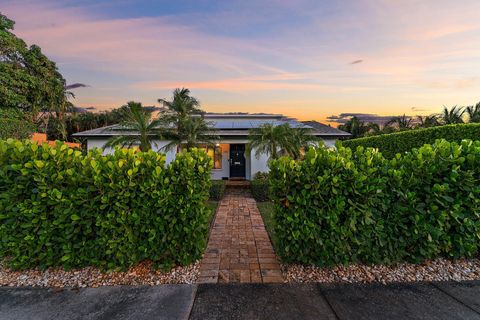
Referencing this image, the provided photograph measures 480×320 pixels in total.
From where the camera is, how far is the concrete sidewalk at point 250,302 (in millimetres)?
2350

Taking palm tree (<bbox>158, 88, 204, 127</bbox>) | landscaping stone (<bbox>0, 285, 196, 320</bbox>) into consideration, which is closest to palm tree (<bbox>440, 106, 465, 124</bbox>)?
palm tree (<bbox>158, 88, 204, 127</bbox>)

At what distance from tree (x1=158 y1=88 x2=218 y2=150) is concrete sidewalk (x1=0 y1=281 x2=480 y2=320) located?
8168 mm

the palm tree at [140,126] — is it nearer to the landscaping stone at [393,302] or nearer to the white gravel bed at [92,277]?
the white gravel bed at [92,277]

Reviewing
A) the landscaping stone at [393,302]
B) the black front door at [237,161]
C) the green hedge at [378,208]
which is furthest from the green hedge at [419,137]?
the black front door at [237,161]

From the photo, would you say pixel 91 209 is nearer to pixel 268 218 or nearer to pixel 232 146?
pixel 268 218

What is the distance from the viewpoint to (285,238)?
10.7 feet

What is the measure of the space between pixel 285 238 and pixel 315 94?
1180 centimetres

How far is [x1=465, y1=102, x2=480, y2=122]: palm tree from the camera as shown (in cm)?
2177

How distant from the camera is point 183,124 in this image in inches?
418

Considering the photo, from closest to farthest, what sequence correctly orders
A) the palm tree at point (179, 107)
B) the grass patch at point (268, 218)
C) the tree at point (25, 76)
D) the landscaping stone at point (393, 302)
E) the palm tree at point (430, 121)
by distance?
the landscaping stone at point (393, 302) → the grass patch at point (268, 218) → the palm tree at point (179, 107) → the tree at point (25, 76) → the palm tree at point (430, 121)

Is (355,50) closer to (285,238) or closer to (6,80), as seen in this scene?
(285,238)

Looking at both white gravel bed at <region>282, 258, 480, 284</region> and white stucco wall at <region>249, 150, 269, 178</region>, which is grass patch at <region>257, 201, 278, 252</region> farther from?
white stucco wall at <region>249, 150, 269, 178</region>

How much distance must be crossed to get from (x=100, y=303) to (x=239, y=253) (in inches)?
86.4

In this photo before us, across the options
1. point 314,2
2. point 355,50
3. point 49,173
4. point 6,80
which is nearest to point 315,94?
point 355,50
